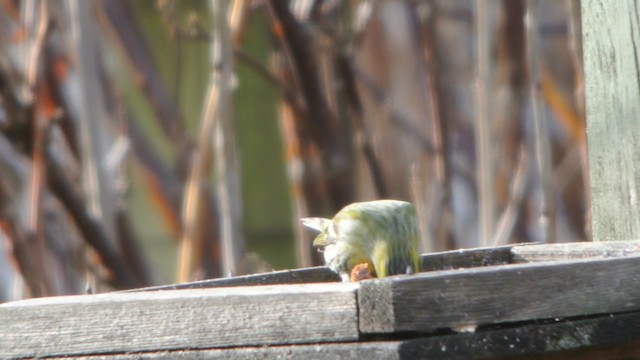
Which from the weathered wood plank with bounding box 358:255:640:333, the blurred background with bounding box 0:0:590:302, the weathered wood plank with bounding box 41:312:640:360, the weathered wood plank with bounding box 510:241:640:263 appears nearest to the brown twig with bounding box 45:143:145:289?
the blurred background with bounding box 0:0:590:302

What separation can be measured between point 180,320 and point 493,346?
0.44 metres

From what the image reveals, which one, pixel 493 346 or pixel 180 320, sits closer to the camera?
pixel 493 346

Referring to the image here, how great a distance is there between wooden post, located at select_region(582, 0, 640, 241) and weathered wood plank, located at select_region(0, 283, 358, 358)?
891 millimetres

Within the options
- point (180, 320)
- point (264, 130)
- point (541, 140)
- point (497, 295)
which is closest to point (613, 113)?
point (541, 140)

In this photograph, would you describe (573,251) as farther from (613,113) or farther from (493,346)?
(493,346)

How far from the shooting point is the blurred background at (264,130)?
10.6 feet

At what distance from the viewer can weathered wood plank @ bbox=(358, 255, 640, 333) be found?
134 cm

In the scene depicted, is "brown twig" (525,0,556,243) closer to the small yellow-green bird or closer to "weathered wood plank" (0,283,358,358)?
the small yellow-green bird

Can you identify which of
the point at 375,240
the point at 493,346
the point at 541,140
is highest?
the point at 541,140

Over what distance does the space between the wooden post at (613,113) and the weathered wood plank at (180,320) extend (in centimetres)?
89

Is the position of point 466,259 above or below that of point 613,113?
below

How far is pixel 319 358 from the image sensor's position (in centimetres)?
140

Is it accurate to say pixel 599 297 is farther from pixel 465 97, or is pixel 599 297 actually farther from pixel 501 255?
pixel 465 97

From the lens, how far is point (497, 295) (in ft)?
4.71
